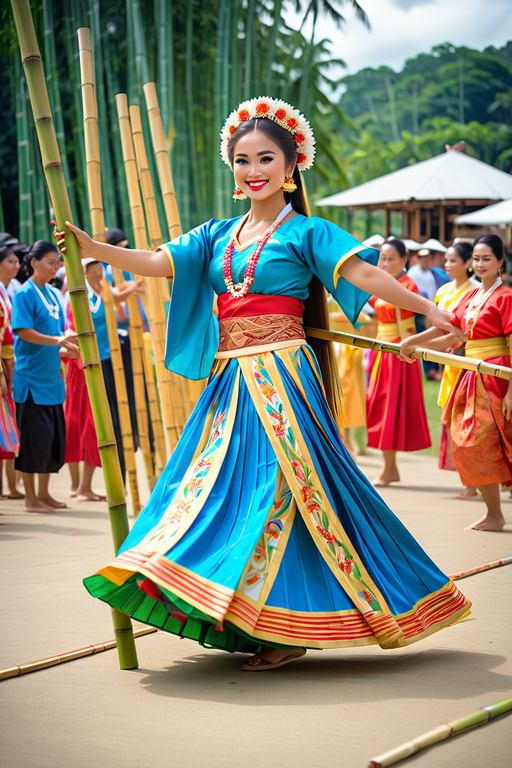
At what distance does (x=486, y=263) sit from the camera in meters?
5.24

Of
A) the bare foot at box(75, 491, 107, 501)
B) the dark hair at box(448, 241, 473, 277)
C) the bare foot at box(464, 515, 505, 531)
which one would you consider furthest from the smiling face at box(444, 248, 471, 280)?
the bare foot at box(75, 491, 107, 501)

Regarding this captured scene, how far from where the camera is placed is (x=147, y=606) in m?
2.71

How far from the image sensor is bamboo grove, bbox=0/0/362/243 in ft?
28.7

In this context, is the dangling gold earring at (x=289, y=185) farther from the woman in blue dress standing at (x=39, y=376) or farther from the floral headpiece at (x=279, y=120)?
the woman in blue dress standing at (x=39, y=376)

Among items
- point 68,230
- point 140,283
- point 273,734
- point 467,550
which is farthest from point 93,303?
point 273,734

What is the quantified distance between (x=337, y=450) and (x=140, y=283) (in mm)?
2738

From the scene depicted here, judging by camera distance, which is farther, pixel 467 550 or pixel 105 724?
pixel 467 550

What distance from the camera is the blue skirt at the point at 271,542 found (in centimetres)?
260

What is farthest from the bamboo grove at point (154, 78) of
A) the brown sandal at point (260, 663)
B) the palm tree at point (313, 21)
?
the brown sandal at point (260, 663)

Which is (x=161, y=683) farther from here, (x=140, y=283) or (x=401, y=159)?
(x=401, y=159)

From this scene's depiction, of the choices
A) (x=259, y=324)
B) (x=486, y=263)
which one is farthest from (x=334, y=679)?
(x=486, y=263)

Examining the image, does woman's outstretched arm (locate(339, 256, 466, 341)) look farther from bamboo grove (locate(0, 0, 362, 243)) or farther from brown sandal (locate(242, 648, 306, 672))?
bamboo grove (locate(0, 0, 362, 243))

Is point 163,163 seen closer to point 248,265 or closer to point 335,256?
point 248,265

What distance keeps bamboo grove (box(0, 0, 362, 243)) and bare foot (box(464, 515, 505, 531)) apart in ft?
13.7
